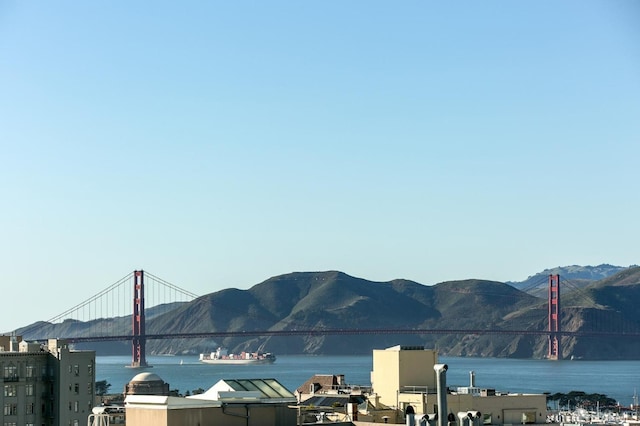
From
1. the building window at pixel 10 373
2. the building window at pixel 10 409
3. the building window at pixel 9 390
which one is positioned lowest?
the building window at pixel 10 409

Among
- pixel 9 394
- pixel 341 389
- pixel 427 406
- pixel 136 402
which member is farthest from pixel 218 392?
pixel 341 389

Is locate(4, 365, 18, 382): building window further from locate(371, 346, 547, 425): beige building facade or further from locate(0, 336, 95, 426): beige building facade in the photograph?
locate(371, 346, 547, 425): beige building facade

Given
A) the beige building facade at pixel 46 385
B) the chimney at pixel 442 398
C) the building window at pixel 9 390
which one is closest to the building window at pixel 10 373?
the beige building facade at pixel 46 385

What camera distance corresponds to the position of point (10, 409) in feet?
158

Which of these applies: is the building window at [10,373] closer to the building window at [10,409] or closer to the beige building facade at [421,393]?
the building window at [10,409]

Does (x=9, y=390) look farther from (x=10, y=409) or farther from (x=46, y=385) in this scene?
(x=46, y=385)

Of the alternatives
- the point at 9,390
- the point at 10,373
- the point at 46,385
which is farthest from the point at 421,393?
the point at 46,385

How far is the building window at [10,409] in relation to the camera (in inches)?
1885

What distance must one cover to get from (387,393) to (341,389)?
24.4 meters

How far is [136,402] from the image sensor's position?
55.0ft

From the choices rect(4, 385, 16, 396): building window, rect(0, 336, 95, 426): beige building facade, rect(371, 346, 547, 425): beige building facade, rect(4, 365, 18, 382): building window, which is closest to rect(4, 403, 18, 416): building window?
rect(0, 336, 95, 426): beige building facade

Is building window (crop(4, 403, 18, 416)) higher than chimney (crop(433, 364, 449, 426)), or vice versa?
chimney (crop(433, 364, 449, 426))

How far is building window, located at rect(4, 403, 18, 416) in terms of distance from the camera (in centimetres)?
4788

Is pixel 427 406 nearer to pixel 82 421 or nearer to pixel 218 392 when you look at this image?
pixel 218 392
